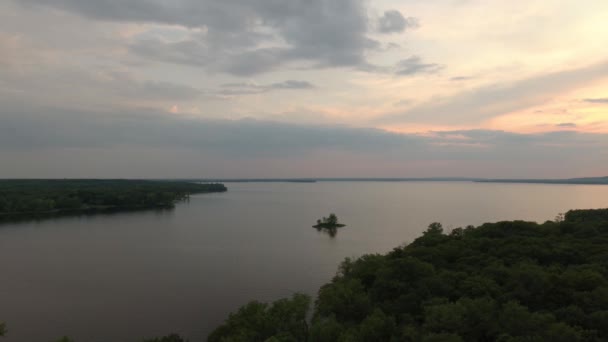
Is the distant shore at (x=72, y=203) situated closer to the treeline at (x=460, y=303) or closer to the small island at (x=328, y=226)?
the small island at (x=328, y=226)

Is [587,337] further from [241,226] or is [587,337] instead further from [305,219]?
[305,219]

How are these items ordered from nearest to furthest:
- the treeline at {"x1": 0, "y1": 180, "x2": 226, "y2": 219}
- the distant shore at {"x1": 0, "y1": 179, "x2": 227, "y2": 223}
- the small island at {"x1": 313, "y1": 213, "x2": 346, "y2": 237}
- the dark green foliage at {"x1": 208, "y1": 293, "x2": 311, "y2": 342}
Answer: the dark green foliage at {"x1": 208, "y1": 293, "x2": 311, "y2": 342} < the small island at {"x1": 313, "y1": 213, "x2": 346, "y2": 237} < the distant shore at {"x1": 0, "y1": 179, "x2": 227, "y2": 223} < the treeline at {"x1": 0, "y1": 180, "x2": 226, "y2": 219}

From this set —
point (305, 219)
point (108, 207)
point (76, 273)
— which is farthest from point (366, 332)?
point (108, 207)

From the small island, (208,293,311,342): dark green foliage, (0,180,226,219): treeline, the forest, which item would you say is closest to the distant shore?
(0,180,226,219): treeline

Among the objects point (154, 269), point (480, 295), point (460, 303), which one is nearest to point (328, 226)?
point (154, 269)

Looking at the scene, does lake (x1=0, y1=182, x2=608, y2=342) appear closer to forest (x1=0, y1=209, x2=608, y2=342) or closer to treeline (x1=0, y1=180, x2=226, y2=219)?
forest (x1=0, y1=209, x2=608, y2=342)
